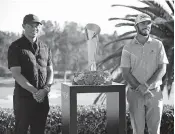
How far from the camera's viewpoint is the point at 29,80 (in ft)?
11.1

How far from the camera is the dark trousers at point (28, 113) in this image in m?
3.35

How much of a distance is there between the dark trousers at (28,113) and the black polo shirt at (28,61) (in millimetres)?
71

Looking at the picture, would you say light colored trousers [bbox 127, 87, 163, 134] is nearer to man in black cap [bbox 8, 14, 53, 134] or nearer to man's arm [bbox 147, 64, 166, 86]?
man's arm [bbox 147, 64, 166, 86]

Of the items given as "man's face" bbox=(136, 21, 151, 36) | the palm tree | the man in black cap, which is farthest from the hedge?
"man's face" bbox=(136, 21, 151, 36)

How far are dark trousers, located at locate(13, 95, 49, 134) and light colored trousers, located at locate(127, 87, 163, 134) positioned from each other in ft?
2.72

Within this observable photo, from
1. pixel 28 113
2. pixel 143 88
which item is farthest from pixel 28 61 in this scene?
pixel 143 88

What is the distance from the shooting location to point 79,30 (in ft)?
18.8

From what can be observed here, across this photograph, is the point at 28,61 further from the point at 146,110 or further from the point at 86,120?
the point at 86,120

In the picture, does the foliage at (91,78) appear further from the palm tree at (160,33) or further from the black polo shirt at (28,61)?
the palm tree at (160,33)

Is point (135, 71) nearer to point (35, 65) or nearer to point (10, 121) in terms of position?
point (35, 65)

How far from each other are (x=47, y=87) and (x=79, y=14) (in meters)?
2.45

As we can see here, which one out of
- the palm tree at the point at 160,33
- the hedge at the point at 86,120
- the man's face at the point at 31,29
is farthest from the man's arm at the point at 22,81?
A: the palm tree at the point at 160,33

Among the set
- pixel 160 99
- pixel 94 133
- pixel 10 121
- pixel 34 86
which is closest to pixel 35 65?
pixel 34 86

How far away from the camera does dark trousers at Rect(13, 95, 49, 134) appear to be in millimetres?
3354
